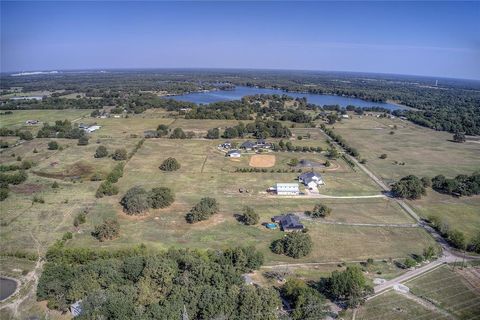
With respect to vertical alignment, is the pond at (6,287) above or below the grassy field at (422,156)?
below

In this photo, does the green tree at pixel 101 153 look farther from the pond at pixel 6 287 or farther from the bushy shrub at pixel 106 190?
the pond at pixel 6 287

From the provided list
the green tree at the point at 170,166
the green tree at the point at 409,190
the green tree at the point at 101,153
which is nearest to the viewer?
the green tree at the point at 409,190

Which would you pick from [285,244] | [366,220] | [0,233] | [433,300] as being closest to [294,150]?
[366,220]

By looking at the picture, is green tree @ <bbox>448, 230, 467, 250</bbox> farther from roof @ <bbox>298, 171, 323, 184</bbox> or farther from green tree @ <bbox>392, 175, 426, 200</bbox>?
roof @ <bbox>298, 171, 323, 184</bbox>

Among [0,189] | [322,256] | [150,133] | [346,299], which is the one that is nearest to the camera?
A: [346,299]

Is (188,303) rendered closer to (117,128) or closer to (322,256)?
(322,256)

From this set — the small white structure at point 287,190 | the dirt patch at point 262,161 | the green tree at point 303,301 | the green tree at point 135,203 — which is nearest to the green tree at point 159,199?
the green tree at point 135,203

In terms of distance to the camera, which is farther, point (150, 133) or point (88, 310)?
point (150, 133)
